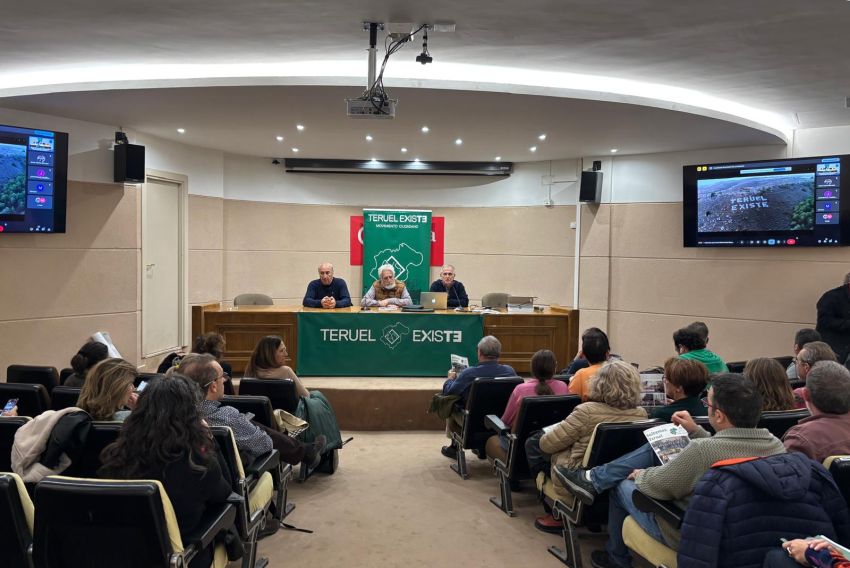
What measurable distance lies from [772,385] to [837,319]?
3594 mm

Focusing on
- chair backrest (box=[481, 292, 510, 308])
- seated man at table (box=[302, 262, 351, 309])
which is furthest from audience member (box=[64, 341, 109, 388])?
chair backrest (box=[481, 292, 510, 308])

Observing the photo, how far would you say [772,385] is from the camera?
317 centimetres

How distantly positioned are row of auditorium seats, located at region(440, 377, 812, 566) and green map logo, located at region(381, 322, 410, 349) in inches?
69.3

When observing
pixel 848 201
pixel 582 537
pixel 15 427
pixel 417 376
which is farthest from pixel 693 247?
pixel 15 427

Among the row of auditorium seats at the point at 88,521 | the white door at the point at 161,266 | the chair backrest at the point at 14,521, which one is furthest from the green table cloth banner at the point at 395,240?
the chair backrest at the point at 14,521

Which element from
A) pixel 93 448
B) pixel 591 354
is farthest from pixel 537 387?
pixel 93 448

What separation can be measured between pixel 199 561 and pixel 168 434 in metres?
0.54

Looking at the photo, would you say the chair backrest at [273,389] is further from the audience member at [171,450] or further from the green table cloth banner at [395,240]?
the green table cloth banner at [395,240]

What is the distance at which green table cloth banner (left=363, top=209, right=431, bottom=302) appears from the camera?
926 cm

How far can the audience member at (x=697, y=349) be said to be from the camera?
404 cm

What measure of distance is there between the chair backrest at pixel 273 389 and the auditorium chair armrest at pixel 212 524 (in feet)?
4.78

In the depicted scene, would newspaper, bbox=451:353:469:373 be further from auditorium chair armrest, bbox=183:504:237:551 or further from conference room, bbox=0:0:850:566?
auditorium chair armrest, bbox=183:504:237:551

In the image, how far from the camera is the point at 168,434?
217cm

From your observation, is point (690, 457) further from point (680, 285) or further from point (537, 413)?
point (680, 285)
